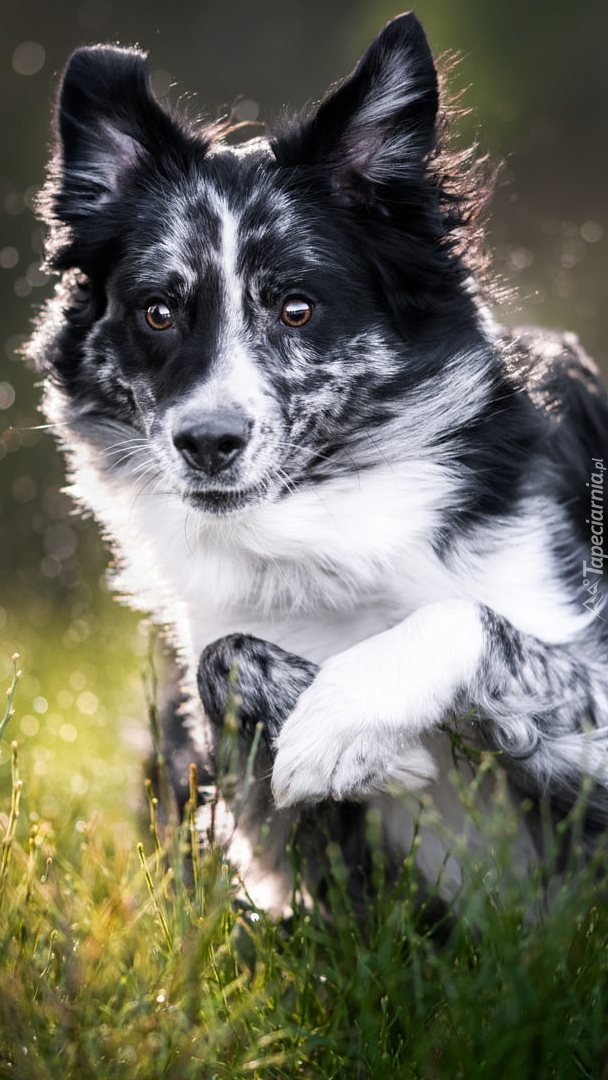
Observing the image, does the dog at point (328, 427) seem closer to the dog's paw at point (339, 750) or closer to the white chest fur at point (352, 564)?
the white chest fur at point (352, 564)

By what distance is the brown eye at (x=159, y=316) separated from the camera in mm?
3162

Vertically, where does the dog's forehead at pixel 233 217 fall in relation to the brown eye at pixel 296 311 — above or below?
above

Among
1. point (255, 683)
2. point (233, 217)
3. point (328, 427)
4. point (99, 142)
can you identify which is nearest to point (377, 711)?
point (255, 683)

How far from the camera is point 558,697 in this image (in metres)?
2.93

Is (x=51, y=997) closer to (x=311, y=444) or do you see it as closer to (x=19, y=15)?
(x=311, y=444)

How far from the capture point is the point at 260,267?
3.08 meters

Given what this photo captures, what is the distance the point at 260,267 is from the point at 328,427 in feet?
1.44

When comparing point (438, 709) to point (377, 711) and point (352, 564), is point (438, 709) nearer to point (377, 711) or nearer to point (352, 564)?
point (377, 711)

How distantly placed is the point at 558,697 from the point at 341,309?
112cm

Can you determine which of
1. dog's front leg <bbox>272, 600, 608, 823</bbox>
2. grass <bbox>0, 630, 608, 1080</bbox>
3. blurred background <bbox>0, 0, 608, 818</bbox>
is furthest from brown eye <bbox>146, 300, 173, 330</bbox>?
blurred background <bbox>0, 0, 608, 818</bbox>

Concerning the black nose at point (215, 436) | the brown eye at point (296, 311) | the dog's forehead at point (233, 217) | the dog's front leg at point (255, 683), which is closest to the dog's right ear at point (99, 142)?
the dog's forehead at point (233, 217)

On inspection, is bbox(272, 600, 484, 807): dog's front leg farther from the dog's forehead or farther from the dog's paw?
the dog's forehead

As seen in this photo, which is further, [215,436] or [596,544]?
[596,544]

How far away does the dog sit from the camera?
2.93 m
